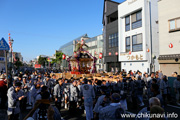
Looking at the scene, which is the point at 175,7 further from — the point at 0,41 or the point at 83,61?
the point at 0,41

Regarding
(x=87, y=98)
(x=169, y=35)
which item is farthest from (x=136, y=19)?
(x=87, y=98)

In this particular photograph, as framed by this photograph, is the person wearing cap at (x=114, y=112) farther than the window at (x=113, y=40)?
No

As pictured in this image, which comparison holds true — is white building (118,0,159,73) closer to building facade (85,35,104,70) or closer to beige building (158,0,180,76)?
beige building (158,0,180,76)

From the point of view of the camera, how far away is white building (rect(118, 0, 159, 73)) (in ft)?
67.8

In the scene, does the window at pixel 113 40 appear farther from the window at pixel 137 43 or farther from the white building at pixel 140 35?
the window at pixel 137 43

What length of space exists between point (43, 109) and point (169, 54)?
16.4 metres

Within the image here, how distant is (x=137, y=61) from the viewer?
2222 centimetres

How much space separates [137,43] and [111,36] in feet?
27.5

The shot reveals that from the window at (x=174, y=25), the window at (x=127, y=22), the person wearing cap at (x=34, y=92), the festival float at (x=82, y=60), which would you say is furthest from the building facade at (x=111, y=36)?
the person wearing cap at (x=34, y=92)

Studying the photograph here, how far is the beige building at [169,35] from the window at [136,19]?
535cm

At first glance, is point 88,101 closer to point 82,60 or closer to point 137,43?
point 82,60

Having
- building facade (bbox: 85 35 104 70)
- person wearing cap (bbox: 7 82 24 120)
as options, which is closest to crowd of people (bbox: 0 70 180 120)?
person wearing cap (bbox: 7 82 24 120)

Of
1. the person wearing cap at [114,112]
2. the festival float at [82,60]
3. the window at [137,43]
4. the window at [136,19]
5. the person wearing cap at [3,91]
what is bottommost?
the person wearing cap at [3,91]

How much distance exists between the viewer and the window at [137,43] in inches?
859
